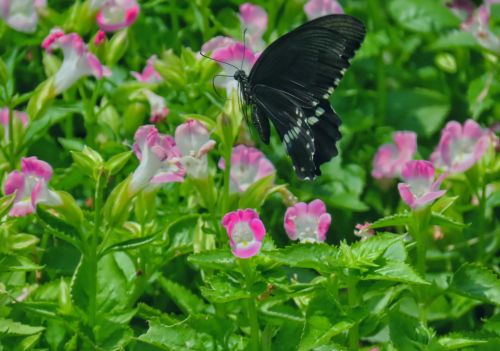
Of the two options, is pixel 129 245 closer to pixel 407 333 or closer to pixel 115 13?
pixel 407 333

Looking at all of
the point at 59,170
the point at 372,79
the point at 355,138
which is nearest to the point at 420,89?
the point at 372,79

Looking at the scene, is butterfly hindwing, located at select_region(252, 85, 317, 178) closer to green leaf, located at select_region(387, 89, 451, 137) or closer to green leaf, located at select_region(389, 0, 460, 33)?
green leaf, located at select_region(387, 89, 451, 137)

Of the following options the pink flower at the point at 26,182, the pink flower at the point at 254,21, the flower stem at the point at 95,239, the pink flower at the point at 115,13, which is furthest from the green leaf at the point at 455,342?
the pink flower at the point at 115,13

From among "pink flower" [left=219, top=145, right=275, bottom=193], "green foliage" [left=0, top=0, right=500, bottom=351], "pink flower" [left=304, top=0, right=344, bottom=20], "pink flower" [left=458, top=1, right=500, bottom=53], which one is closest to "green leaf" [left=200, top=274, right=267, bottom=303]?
"green foliage" [left=0, top=0, right=500, bottom=351]

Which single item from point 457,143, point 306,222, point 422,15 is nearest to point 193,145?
point 306,222

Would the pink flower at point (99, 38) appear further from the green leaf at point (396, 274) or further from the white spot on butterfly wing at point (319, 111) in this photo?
the green leaf at point (396, 274)

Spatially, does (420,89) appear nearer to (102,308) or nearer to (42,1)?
(42,1)
